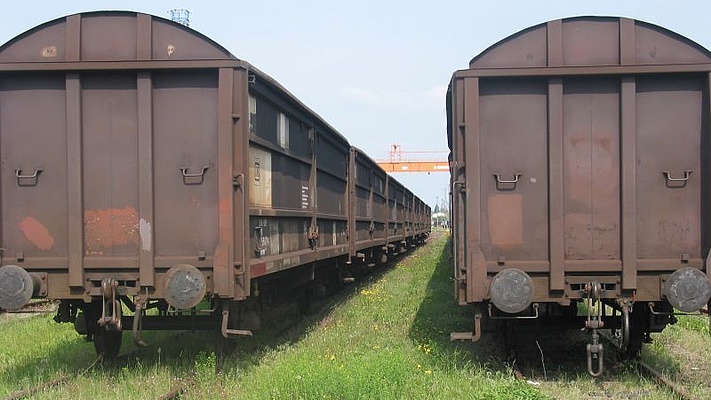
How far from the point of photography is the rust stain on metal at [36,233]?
6.20 metres

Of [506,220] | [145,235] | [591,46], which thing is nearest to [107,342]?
[145,235]

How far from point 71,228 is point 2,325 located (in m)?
5.67

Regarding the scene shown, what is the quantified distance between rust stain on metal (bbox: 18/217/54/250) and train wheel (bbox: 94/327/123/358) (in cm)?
124

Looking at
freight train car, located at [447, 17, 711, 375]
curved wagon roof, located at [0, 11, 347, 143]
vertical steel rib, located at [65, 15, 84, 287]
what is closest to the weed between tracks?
freight train car, located at [447, 17, 711, 375]

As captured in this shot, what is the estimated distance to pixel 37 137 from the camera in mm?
6234

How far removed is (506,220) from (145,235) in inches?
132

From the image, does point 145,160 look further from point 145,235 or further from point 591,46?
point 591,46

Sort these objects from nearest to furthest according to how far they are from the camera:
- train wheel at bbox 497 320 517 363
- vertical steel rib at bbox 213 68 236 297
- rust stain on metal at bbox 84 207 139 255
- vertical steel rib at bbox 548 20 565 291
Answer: vertical steel rib at bbox 213 68 236 297 < vertical steel rib at bbox 548 20 565 291 < rust stain on metal at bbox 84 207 139 255 < train wheel at bbox 497 320 517 363

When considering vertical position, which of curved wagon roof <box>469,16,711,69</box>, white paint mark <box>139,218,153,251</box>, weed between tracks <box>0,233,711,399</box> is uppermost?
curved wagon roof <box>469,16,711,69</box>

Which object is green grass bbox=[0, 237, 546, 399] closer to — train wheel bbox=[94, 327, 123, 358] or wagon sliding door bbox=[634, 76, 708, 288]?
train wheel bbox=[94, 327, 123, 358]

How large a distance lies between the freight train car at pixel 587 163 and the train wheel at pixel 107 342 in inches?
149

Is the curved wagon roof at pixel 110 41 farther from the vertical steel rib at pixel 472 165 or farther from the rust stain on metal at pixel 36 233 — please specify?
the vertical steel rib at pixel 472 165

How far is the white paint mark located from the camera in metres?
6.06

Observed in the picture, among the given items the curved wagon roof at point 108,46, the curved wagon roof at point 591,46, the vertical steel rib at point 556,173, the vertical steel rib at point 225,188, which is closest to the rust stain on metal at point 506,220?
the vertical steel rib at point 556,173
